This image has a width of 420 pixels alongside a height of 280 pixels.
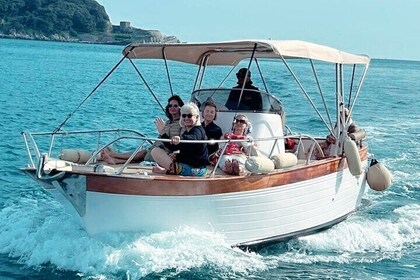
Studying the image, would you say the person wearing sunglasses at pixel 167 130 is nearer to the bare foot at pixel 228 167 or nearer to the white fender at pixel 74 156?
the white fender at pixel 74 156

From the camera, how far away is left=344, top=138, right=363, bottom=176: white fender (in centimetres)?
1147

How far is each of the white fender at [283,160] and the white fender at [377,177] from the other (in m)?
2.87

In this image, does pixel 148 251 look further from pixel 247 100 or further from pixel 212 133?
pixel 247 100

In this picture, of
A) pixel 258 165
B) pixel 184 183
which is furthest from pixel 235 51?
pixel 184 183

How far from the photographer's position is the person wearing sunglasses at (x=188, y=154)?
9.27 m

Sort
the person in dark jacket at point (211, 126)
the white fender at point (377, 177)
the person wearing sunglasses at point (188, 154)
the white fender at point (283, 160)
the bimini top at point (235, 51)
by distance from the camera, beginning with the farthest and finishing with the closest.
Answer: the white fender at point (377, 177) → the person in dark jacket at point (211, 126) → the white fender at point (283, 160) → the bimini top at point (235, 51) → the person wearing sunglasses at point (188, 154)

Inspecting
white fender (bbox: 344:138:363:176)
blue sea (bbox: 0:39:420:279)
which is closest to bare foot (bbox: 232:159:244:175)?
blue sea (bbox: 0:39:420:279)

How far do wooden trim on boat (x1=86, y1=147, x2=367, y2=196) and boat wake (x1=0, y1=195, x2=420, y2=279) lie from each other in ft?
2.01

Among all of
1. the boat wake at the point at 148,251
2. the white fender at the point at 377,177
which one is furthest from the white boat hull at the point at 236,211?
the white fender at the point at 377,177

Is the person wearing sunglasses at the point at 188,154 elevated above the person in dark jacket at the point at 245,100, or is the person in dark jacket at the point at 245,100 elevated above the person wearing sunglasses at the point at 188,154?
the person in dark jacket at the point at 245,100

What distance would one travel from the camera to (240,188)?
9.40 m

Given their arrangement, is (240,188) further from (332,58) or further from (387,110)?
(387,110)

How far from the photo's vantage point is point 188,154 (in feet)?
31.0

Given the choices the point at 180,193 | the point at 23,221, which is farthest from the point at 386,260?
the point at 23,221
